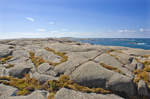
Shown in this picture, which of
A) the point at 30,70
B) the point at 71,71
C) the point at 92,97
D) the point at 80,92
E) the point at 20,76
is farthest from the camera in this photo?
the point at 30,70

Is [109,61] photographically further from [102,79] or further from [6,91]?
[6,91]

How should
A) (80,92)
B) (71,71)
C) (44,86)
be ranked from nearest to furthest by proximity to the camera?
(80,92) < (44,86) < (71,71)

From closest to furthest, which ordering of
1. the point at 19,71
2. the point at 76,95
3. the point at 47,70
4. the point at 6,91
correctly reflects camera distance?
the point at 76,95 → the point at 6,91 → the point at 47,70 → the point at 19,71

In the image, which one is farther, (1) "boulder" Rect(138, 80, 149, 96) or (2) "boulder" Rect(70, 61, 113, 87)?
(2) "boulder" Rect(70, 61, 113, 87)

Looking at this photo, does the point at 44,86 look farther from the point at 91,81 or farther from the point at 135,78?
the point at 135,78

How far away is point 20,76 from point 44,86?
4510mm

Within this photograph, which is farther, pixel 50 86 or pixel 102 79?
pixel 102 79

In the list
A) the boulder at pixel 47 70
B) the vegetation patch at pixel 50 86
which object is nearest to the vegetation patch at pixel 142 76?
the vegetation patch at pixel 50 86

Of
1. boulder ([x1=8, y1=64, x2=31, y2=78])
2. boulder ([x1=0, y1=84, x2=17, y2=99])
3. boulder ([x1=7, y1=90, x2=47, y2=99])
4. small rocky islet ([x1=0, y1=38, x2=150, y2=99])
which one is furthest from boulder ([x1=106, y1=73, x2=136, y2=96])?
boulder ([x1=8, y1=64, x2=31, y2=78])

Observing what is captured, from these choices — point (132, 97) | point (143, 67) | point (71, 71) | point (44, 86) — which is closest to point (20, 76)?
point (44, 86)

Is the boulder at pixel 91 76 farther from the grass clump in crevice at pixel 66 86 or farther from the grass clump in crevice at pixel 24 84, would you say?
the grass clump in crevice at pixel 24 84

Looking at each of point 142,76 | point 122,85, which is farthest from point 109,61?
point 122,85

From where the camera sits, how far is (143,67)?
11.5m

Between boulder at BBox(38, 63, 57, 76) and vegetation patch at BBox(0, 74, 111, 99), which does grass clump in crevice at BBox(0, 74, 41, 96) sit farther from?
boulder at BBox(38, 63, 57, 76)
